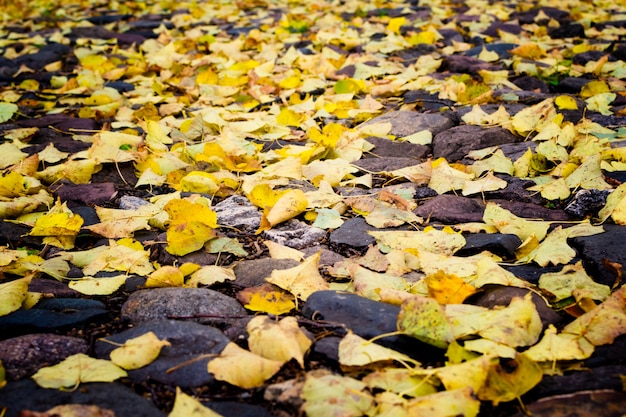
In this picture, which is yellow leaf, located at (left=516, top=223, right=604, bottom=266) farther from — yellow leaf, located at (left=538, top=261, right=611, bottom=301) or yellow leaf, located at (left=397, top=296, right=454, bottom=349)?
yellow leaf, located at (left=397, top=296, right=454, bottom=349)

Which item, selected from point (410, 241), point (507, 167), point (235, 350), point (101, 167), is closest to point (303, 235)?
point (410, 241)

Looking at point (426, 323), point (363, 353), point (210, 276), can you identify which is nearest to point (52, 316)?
point (210, 276)

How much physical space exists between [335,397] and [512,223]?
857 mm

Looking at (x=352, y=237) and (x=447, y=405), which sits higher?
(x=447, y=405)

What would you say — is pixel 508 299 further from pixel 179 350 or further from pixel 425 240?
pixel 179 350

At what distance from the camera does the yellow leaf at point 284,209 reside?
5.52 ft

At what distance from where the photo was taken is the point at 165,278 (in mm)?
1362

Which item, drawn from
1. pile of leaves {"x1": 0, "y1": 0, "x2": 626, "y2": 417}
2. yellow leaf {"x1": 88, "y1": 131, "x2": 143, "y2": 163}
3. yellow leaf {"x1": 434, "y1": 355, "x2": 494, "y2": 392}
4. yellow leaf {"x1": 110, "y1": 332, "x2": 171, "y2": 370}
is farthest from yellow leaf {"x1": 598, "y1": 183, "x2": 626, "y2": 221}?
yellow leaf {"x1": 88, "y1": 131, "x2": 143, "y2": 163}

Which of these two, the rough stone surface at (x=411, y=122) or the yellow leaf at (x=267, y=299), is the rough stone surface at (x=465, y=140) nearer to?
the rough stone surface at (x=411, y=122)

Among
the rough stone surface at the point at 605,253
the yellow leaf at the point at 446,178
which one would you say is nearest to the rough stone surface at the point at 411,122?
the yellow leaf at the point at 446,178

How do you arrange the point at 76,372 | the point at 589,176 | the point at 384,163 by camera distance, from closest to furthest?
the point at 76,372 < the point at 589,176 < the point at 384,163

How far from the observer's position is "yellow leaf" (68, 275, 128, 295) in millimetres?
1347

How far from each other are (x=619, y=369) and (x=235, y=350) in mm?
706

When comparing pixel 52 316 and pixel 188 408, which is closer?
pixel 188 408
